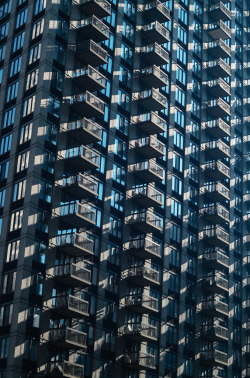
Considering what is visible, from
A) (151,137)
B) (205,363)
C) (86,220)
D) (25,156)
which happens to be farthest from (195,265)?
(25,156)

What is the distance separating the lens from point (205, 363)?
245ft

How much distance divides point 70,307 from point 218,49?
4398 cm

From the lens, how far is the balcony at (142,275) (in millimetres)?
66250

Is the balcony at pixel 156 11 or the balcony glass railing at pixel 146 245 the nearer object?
the balcony glass railing at pixel 146 245

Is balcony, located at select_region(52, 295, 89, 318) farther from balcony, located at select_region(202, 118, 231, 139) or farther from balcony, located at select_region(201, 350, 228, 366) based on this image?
balcony, located at select_region(202, 118, 231, 139)

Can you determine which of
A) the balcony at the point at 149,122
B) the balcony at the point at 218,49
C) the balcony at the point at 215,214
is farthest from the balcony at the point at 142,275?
the balcony at the point at 218,49

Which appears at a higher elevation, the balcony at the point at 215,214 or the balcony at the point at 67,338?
the balcony at the point at 215,214

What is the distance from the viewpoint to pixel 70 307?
57.9m

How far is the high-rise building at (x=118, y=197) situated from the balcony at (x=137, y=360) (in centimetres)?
15

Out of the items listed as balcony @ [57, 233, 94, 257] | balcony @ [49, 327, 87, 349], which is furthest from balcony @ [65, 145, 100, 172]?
balcony @ [49, 327, 87, 349]

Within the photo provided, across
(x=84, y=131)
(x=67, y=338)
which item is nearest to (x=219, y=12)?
(x=84, y=131)

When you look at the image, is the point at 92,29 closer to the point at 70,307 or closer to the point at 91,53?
the point at 91,53

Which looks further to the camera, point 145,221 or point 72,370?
point 145,221

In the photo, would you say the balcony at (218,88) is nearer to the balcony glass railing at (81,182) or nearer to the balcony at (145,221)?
the balcony at (145,221)
